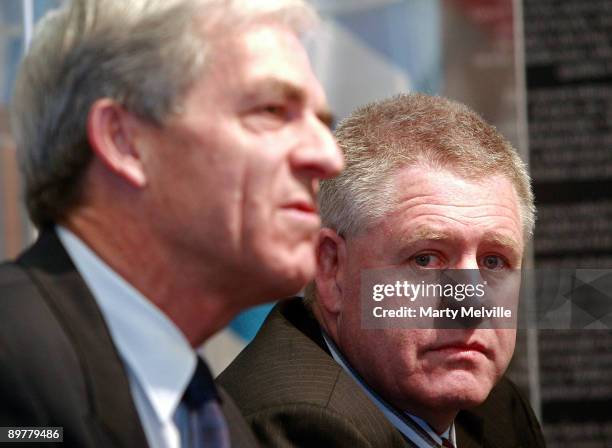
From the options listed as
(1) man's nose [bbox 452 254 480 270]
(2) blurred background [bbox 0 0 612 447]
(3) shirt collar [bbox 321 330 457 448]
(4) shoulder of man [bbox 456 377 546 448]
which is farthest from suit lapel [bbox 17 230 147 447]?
(2) blurred background [bbox 0 0 612 447]

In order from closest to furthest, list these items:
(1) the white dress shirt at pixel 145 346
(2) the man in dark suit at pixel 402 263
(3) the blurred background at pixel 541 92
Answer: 1. (1) the white dress shirt at pixel 145 346
2. (2) the man in dark suit at pixel 402 263
3. (3) the blurred background at pixel 541 92

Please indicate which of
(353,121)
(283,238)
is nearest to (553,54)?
(353,121)

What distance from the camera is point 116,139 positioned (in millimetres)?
1649

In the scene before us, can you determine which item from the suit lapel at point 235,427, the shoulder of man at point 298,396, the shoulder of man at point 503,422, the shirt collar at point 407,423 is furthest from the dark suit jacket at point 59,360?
the shoulder of man at point 503,422

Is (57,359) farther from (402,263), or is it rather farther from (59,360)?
(402,263)

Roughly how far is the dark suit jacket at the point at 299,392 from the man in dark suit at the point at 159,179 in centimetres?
45

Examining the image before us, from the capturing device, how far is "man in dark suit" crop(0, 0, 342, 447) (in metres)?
1.63

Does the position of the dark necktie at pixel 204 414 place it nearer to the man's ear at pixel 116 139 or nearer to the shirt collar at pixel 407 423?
the man's ear at pixel 116 139

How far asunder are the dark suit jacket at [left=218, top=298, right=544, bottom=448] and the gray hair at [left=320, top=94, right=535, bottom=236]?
11.0 inches

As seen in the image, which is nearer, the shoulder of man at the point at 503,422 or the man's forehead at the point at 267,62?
the man's forehead at the point at 267,62

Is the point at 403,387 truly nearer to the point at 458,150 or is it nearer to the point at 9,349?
the point at 458,150

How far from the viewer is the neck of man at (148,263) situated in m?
1.66

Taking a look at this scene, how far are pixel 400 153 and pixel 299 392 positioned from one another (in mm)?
640

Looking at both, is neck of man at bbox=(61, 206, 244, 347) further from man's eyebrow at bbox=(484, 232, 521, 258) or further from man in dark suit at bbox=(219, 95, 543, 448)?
man's eyebrow at bbox=(484, 232, 521, 258)
